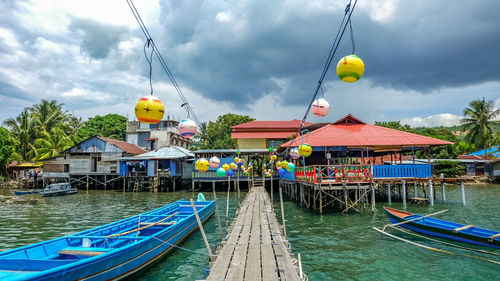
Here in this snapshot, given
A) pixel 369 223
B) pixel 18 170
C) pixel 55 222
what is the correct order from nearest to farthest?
pixel 369 223
pixel 55 222
pixel 18 170

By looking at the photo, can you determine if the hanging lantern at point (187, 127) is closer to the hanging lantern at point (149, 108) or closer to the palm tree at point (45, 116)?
the hanging lantern at point (149, 108)

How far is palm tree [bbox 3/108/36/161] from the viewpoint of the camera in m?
42.4

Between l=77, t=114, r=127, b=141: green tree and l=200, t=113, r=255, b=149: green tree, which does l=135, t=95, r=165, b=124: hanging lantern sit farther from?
l=77, t=114, r=127, b=141: green tree

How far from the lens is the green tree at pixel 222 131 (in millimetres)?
48125

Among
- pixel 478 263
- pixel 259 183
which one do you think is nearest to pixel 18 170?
pixel 259 183

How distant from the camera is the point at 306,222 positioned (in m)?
14.3

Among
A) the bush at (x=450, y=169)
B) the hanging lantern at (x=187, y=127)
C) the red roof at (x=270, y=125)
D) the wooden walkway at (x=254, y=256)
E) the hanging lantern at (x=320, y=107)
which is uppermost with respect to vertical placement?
the red roof at (x=270, y=125)

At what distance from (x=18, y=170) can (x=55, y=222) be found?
4171cm

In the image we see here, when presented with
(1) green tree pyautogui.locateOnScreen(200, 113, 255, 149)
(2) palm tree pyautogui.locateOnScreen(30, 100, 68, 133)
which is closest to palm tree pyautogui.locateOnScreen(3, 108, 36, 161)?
(2) palm tree pyautogui.locateOnScreen(30, 100, 68, 133)

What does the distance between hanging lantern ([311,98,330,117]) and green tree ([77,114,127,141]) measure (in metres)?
59.4

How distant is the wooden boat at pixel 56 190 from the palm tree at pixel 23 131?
1862cm

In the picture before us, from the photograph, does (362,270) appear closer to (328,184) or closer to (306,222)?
(306,222)

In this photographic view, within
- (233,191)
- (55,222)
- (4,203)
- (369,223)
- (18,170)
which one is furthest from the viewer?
(18,170)

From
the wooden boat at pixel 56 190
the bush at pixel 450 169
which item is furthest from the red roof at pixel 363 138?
the wooden boat at pixel 56 190
